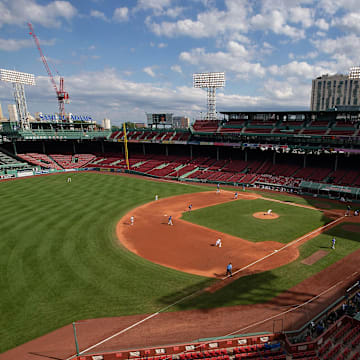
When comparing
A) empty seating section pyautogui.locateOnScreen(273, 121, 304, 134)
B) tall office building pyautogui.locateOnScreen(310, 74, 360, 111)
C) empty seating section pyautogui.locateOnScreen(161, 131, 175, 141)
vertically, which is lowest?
empty seating section pyautogui.locateOnScreen(161, 131, 175, 141)

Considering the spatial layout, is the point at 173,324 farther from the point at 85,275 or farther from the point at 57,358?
the point at 85,275

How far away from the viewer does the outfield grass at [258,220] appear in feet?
91.7

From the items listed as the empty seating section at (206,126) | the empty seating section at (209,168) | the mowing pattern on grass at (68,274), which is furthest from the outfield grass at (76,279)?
the empty seating section at (206,126)

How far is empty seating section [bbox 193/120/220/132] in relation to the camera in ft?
235

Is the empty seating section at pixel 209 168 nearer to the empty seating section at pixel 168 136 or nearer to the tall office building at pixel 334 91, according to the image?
the empty seating section at pixel 168 136

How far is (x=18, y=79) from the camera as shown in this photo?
8250 cm

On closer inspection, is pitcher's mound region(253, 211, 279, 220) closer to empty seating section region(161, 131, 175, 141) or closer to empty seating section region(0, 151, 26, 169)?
empty seating section region(161, 131, 175, 141)

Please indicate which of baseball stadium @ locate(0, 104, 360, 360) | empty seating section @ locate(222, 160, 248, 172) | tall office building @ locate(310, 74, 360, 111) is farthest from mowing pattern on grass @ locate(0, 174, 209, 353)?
tall office building @ locate(310, 74, 360, 111)

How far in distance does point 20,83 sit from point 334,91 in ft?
635

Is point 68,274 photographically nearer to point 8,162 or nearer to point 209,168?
point 209,168

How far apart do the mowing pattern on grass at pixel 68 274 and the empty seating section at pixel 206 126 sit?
4198 cm

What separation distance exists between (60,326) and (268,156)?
59.3 m

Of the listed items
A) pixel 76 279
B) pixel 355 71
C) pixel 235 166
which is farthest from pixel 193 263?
pixel 355 71

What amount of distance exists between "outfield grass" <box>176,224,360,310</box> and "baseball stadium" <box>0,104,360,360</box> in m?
0.12
